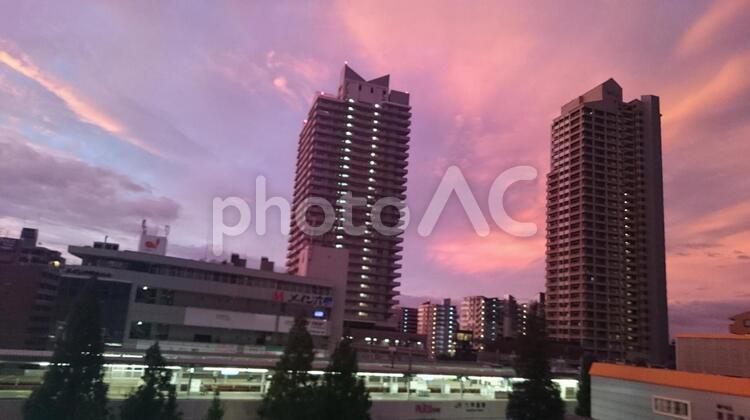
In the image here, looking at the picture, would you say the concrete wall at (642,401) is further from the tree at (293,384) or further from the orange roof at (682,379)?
Result: the tree at (293,384)

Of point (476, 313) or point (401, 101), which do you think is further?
point (476, 313)

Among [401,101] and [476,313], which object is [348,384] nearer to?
[401,101]

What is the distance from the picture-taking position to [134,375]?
2848cm

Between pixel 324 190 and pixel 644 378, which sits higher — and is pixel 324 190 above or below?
above

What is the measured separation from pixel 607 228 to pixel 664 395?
90.1 m

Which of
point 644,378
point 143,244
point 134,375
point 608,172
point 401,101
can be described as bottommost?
point 134,375

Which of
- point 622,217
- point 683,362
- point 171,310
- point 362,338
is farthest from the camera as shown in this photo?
point 622,217

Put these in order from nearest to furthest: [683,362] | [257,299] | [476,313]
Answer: [683,362]
[257,299]
[476,313]

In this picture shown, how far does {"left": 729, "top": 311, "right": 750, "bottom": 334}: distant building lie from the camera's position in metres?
31.0

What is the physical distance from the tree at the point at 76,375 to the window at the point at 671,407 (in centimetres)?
2414

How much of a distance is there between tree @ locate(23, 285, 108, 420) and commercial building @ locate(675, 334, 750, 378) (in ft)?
93.7

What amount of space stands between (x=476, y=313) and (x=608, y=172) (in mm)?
93351

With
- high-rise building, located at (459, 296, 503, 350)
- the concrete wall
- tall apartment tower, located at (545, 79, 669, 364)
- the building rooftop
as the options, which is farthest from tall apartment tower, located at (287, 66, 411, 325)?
the concrete wall

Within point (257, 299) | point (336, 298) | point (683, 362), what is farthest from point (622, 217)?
point (683, 362)
